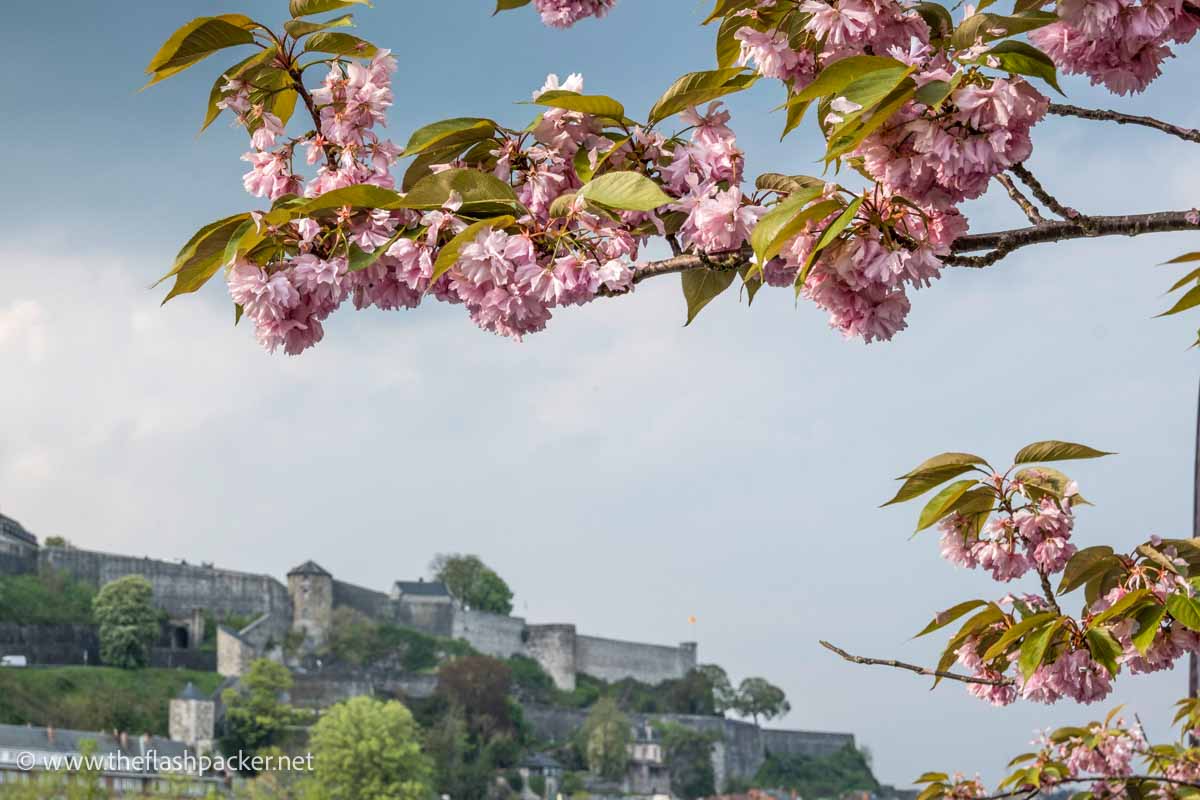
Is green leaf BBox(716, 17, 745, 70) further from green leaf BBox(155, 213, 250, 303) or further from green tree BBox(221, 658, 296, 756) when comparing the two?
green tree BBox(221, 658, 296, 756)

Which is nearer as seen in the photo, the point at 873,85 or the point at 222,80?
the point at 873,85

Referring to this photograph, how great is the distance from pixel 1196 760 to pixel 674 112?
1357 mm

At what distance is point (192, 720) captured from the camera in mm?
32750

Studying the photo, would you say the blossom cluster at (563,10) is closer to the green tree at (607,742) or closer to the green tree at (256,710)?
the green tree at (256,710)

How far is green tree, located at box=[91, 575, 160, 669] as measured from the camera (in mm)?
33531

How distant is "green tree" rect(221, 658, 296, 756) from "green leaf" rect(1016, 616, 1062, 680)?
32937 millimetres

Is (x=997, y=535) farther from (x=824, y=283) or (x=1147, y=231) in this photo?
(x=824, y=283)

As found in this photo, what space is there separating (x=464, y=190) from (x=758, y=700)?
150ft

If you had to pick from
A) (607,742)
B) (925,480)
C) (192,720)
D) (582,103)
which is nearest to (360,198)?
(582,103)

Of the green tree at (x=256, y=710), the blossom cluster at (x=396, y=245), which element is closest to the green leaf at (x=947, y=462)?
the blossom cluster at (x=396, y=245)

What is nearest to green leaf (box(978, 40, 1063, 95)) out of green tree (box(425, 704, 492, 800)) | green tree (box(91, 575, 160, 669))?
green tree (box(91, 575, 160, 669))

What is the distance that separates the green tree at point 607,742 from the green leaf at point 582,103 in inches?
1496

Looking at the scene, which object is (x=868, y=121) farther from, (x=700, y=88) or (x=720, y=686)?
(x=720, y=686)

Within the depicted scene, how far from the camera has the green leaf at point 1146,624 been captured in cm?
146
